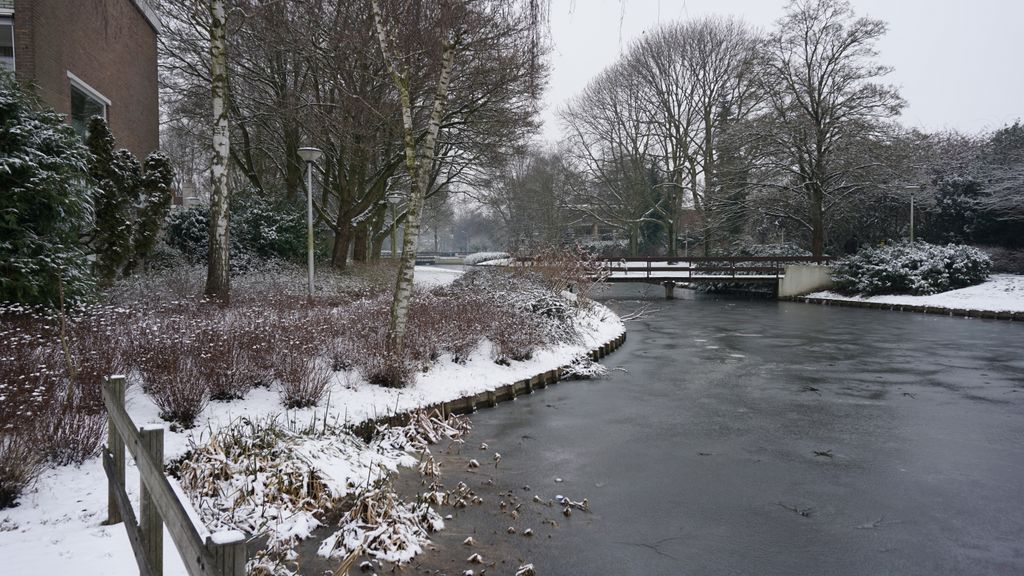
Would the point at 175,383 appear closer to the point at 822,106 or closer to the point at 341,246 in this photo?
the point at 341,246

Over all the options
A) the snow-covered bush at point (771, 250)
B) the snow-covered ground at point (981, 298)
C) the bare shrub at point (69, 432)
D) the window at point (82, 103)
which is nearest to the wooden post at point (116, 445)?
the bare shrub at point (69, 432)

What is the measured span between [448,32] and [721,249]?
32382mm

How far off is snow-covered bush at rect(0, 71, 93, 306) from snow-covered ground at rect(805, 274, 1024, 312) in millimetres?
24977

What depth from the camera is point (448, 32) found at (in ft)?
29.9

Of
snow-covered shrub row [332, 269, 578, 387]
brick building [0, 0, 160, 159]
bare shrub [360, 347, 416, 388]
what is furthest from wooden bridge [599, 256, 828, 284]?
bare shrub [360, 347, 416, 388]

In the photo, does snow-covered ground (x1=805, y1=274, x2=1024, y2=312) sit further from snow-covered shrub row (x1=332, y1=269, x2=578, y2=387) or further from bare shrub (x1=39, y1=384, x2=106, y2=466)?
bare shrub (x1=39, y1=384, x2=106, y2=466)

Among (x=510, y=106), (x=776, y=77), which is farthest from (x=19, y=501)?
(x=776, y=77)

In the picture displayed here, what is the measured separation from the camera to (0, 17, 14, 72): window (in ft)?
43.7

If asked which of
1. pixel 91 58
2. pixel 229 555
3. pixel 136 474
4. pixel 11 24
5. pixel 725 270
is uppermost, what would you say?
pixel 91 58

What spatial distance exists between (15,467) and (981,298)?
2715 centimetres

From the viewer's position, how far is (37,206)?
358 inches

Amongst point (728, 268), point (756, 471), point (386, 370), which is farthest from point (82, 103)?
point (728, 268)

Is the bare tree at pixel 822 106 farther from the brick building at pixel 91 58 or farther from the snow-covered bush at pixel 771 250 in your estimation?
the brick building at pixel 91 58

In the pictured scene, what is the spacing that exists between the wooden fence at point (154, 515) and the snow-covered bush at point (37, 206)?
18.6ft
